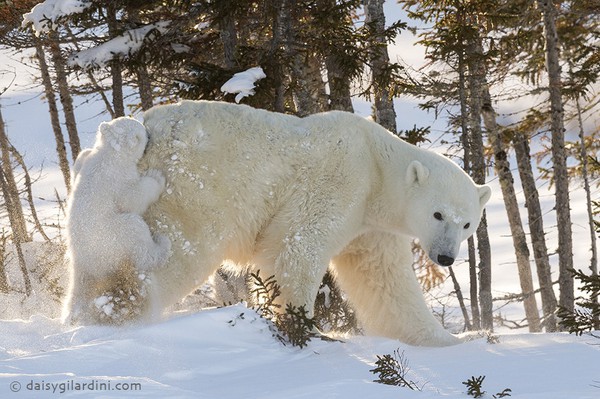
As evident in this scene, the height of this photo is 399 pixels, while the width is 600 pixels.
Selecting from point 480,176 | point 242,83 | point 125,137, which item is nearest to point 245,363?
point 125,137

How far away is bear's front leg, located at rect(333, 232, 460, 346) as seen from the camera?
24.4 ft

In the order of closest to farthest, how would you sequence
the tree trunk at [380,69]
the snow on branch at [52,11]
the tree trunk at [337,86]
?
the snow on branch at [52,11], the tree trunk at [380,69], the tree trunk at [337,86]

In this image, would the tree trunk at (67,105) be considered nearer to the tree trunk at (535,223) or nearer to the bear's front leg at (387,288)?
the tree trunk at (535,223)

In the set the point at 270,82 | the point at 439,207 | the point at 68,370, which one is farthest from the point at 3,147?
the point at 68,370

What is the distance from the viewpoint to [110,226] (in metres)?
6.28

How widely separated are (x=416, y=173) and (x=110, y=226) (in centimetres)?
269

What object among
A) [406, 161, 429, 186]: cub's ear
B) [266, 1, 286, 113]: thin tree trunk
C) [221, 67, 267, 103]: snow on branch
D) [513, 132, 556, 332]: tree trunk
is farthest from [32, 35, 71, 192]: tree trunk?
[406, 161, 429, 186]: cub's ear

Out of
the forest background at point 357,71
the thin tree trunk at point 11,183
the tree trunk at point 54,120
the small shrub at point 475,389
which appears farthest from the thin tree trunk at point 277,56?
the thin tree trunk at point 11,183

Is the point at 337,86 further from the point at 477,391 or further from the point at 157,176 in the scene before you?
the point at 477,391

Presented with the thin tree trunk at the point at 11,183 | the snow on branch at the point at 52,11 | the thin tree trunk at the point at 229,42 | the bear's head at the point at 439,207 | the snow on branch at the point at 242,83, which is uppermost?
the snow on branch at the point at 52,11

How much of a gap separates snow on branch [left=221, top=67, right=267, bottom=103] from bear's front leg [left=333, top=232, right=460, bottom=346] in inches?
101

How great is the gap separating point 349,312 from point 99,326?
166 inches

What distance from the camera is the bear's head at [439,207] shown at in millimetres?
6828

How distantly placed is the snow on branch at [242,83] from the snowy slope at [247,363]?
3.99 m
